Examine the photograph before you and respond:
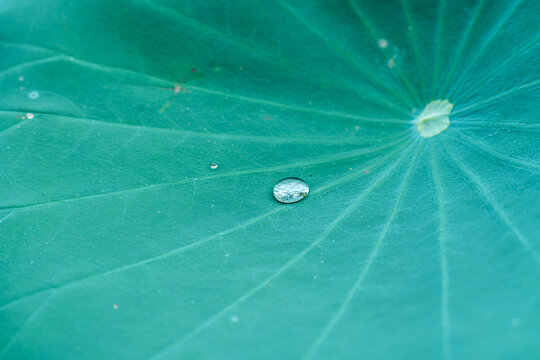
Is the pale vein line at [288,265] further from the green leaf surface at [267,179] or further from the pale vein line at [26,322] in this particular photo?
the pale vein line at [26,322]

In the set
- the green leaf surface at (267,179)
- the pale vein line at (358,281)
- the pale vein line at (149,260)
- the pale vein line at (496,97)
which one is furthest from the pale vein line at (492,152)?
the pale vein line at (149,260)

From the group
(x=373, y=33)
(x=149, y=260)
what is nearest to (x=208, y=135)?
(x=149, y=260)

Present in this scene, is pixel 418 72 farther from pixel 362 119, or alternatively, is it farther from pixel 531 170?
pixel 531 170

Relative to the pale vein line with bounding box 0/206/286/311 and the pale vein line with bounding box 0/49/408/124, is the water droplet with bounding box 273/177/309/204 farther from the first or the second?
the pale vein line with bounding box 0/49/408/124

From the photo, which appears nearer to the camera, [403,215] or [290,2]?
[403,215]

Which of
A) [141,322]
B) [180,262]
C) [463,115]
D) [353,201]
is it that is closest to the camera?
[141,322]

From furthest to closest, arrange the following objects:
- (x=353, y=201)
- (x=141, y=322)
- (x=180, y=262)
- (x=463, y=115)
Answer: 1. (x=463, y=115)
2. (x=353, y=201)
3. (x=180, y=262)
4. (x=141, y=322)

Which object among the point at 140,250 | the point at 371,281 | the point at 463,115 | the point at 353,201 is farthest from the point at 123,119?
the point at 463,115
